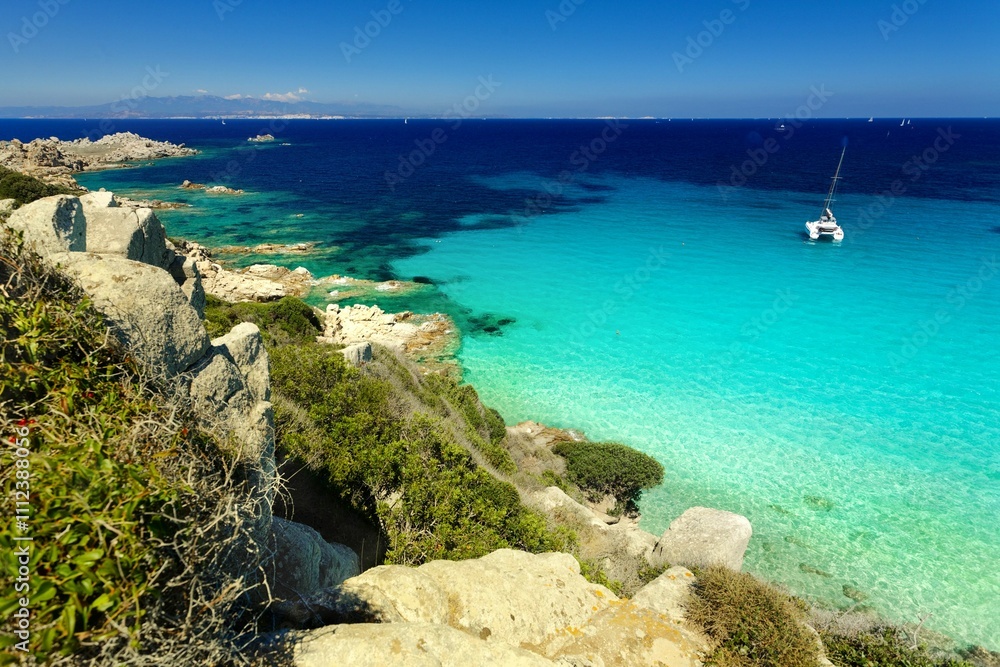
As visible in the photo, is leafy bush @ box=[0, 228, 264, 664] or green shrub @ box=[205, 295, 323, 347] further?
green shrub @ box=[205, 295, 323, 347]

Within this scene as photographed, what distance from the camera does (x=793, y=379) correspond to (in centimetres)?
2258

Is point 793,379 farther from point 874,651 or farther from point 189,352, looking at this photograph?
point 189,352

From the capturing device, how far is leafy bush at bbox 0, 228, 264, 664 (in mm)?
2521

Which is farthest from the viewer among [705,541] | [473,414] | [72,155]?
[72,155]

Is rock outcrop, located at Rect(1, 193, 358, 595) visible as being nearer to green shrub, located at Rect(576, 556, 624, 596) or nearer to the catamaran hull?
green shrub, located at Rect(576, 556, 624, 596)

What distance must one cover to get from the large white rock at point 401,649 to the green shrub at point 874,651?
5380 millimetres

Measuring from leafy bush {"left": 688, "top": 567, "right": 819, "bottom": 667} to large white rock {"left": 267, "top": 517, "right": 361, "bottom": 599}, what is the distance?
530 cm

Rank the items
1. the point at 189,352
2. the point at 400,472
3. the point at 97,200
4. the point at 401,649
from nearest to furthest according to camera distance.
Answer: the point at 401,649 < the point at 189,352 < the point at 97,200 < the point at 400,472

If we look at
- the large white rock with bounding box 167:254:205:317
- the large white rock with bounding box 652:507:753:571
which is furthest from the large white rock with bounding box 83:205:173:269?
the large white rock with bounding box 652:507:753:571

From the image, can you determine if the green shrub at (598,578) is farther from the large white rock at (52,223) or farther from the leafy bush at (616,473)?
the large white rock at (52,223)

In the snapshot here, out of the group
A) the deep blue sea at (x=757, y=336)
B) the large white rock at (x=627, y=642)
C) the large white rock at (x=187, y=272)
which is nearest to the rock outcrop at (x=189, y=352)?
the large white rock at (x=187, y=272)

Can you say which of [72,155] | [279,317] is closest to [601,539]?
[279,317]

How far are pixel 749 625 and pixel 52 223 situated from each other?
9.69m

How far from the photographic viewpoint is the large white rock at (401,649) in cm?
398
